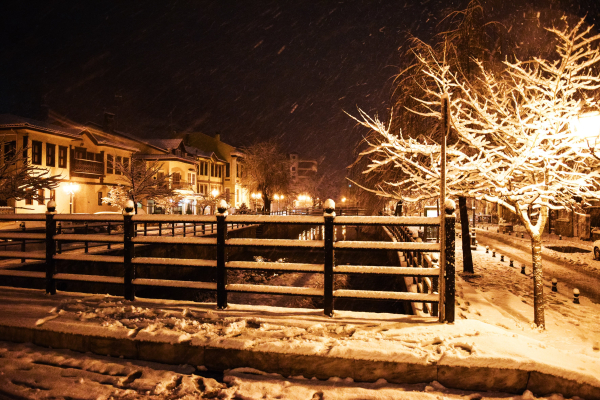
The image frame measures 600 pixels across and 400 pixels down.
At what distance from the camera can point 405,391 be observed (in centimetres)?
307

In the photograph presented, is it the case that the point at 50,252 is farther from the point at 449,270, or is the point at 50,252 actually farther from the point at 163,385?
the point at 449,270

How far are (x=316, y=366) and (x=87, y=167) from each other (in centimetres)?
3380

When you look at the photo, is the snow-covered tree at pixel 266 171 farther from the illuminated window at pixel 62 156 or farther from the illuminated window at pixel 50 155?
the illuminated window at pixel 50 155

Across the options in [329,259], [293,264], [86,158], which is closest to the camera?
[329,259]

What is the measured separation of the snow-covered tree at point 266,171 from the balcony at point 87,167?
22.7m

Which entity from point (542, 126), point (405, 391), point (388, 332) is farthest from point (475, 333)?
point (542, 126)

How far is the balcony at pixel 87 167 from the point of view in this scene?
29812 mm

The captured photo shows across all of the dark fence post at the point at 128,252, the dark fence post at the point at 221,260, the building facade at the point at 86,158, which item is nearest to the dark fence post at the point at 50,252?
the dark fence post at the point at 128,252

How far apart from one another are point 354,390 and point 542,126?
5.43 m

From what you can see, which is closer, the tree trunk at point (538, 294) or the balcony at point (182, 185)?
the tree trunk at point (538, 294)

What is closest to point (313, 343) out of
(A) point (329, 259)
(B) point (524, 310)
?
(A) point (329, 259)

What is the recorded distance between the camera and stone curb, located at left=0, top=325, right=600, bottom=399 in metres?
3.01

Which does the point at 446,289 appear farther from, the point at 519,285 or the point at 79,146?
the point at 79,146

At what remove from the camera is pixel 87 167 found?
30.8 m
